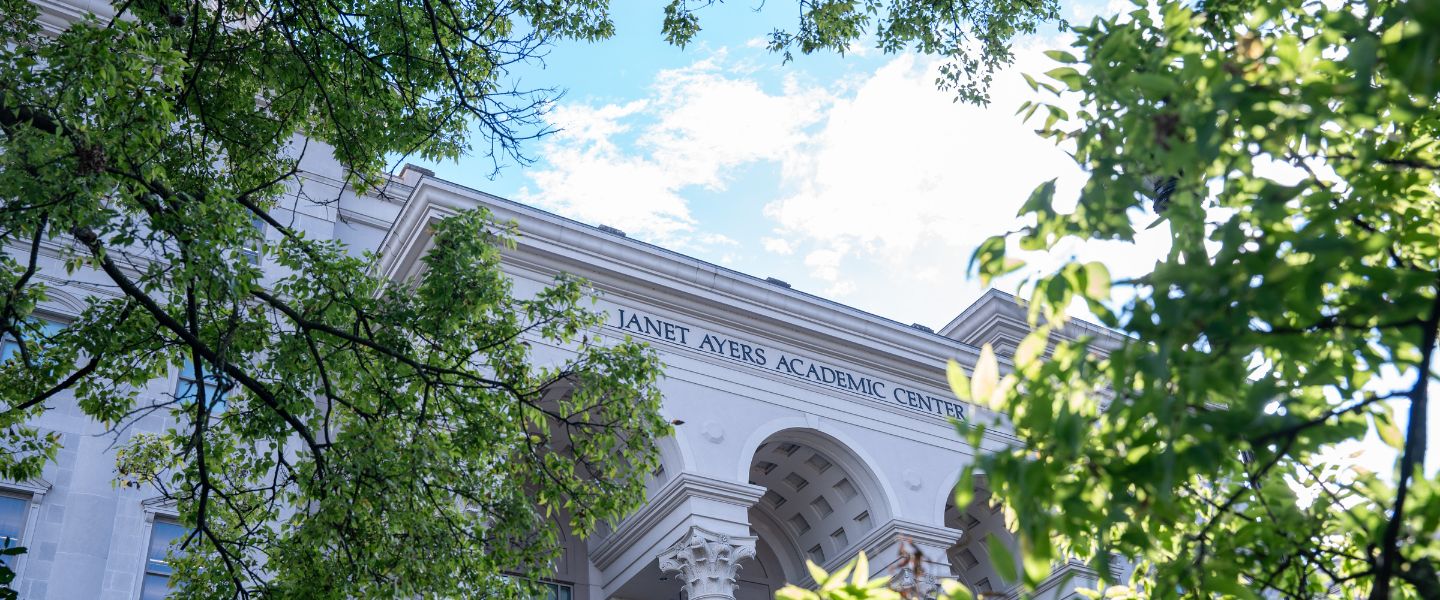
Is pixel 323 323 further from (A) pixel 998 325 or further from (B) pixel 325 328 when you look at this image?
(A) pixel 998 325

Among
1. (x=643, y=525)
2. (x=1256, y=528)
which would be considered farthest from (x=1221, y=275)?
(x=643, y=525)

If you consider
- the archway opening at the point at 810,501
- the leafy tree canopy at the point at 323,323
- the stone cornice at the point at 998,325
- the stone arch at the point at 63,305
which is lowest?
the leafy tree canopy at the point at 323,323

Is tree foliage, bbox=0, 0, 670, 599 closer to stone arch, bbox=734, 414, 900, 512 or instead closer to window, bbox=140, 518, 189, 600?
window, bbox=140, 518, 189, 600

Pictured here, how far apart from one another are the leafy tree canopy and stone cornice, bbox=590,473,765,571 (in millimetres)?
6062

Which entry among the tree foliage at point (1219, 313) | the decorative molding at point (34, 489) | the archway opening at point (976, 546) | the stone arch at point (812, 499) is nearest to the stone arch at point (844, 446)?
the stone arch at point (812, 499)

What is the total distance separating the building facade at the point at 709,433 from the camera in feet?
61.1

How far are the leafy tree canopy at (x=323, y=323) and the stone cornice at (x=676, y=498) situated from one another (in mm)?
6062

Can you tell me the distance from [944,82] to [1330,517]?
34.1ft

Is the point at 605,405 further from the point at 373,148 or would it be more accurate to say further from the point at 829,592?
the point at 829,592

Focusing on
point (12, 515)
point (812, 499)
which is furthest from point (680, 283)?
point (12, 515)

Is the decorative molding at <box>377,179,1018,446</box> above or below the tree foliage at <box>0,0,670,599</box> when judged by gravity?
above

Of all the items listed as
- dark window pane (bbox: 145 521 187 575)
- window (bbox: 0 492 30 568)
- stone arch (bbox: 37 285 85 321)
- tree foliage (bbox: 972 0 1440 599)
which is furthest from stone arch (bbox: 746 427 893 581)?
tree foliage (bbox: 972 0 1440 599)

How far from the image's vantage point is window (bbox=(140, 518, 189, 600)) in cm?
1853

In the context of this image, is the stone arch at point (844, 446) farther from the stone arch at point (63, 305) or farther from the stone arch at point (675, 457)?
the stone arch at point (63, 305)
